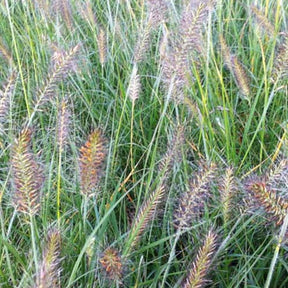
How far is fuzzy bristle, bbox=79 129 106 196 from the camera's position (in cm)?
89

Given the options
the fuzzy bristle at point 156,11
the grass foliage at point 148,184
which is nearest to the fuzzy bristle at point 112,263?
the grass foliage at point 148,184

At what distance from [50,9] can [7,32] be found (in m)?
0.36

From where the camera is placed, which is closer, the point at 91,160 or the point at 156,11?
the point at 91,160

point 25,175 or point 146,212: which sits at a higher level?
point 25,175

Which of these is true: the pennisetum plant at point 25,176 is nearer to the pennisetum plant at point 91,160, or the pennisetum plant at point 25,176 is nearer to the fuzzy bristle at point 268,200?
the pennisetum plant at point 91,160

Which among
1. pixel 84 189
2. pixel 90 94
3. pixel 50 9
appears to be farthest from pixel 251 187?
pixel 50 9

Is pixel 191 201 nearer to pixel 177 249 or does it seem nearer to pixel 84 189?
pixel 84 189

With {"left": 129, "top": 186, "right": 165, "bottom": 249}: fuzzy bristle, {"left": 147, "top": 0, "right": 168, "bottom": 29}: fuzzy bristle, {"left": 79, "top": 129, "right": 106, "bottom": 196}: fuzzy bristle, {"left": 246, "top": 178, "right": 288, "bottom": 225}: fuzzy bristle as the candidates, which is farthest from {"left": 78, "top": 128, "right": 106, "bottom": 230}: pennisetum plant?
{"left": 147, "top": 0, "right": 168, "bottom": 29}: fuzzy bristle

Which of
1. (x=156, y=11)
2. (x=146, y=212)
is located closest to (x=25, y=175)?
(x=146, y=212)

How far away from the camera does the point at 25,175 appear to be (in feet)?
2.92

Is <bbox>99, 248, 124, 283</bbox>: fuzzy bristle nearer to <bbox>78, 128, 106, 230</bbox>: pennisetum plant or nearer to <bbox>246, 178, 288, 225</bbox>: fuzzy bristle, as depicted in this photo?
<bbox>78, 128, 106, 230</bbox>: pennisetum plant

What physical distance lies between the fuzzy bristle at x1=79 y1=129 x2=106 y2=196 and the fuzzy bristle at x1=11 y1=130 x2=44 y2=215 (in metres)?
0.08

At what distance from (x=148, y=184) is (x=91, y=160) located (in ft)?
0.78

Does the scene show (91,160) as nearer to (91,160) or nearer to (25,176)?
(91,160)
